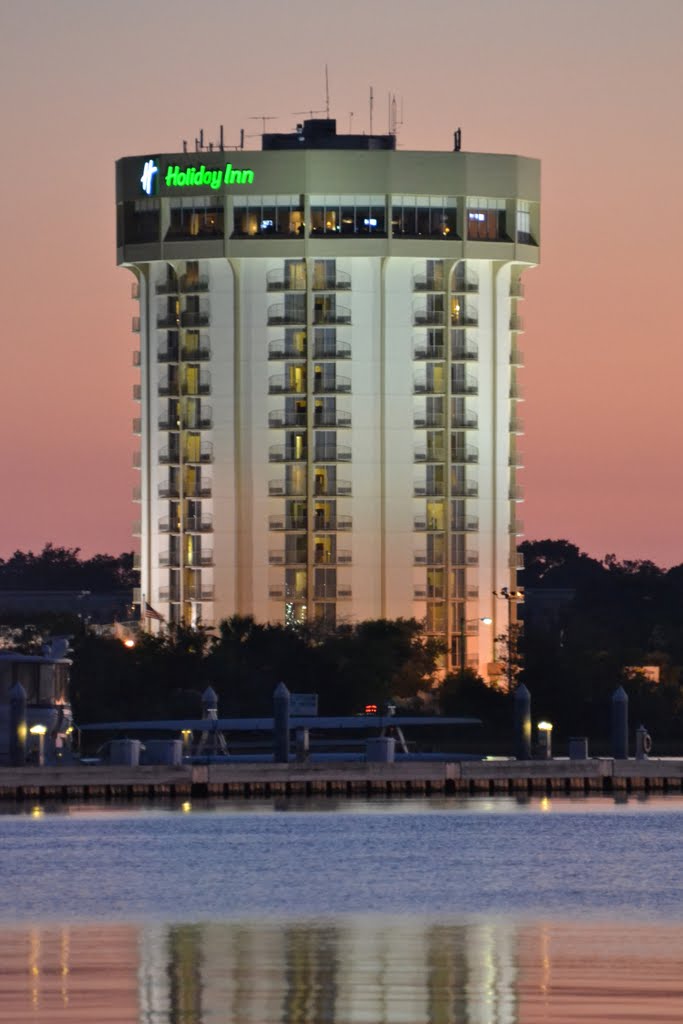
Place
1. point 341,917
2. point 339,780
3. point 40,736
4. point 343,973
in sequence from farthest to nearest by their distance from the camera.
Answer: point 40,736
point 339,780
point 341,917
point 343,973

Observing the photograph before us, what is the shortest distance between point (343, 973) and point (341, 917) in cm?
1362

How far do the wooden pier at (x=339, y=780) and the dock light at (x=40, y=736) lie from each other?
2275 mm

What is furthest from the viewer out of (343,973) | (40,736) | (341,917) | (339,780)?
(40,736)

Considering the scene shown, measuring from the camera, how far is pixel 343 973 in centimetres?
5184

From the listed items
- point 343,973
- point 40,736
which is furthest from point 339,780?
point 343,973

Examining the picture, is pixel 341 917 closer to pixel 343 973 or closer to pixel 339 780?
pixel 343 973

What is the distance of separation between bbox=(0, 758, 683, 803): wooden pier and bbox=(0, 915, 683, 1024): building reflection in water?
53.2 meters

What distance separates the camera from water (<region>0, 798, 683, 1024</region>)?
1870 inches

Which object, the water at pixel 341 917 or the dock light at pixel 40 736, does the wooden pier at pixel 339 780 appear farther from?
the water at pixel 341 917

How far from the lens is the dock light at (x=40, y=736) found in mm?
124188

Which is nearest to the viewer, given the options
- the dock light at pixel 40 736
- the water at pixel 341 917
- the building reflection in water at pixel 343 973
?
the building reflection in water at pixel 343 973

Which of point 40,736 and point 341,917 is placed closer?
point 341,917

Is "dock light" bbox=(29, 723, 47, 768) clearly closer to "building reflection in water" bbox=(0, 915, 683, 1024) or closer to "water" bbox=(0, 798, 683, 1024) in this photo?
"water" bbox=(0, 798, 683, 1024)

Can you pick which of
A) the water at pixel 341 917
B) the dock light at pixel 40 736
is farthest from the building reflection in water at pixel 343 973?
the dock light at pixel 40 736
